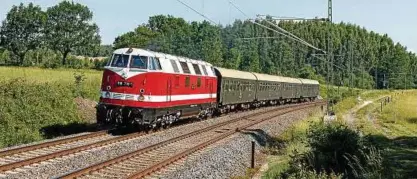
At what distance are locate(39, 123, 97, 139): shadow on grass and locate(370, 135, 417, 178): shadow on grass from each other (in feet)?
42.4

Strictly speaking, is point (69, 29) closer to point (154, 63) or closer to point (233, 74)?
point (233, 74)

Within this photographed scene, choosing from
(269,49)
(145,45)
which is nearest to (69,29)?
(145,45)

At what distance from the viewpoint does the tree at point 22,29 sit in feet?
335

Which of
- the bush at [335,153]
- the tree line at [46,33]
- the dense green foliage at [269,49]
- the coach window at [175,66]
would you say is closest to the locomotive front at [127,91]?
the coach window at [175,66]

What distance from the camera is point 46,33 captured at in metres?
107

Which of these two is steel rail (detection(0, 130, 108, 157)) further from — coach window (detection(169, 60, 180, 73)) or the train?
coach window (detection(169, 60, 180, 73))

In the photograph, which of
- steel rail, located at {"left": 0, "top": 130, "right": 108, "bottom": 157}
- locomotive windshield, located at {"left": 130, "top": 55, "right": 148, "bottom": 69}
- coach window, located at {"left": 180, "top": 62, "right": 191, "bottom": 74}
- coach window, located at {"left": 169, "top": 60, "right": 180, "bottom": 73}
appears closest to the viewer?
steel rail, located at {"left": 0, "top": 130, "right": 108, "bottom": 157}

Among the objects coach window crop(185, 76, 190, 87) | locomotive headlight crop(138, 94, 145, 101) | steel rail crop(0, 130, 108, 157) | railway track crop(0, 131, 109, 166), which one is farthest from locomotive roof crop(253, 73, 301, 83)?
railway track crop(0, 131, 109, 166)

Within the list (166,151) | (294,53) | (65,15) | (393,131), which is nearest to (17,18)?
(65,15)

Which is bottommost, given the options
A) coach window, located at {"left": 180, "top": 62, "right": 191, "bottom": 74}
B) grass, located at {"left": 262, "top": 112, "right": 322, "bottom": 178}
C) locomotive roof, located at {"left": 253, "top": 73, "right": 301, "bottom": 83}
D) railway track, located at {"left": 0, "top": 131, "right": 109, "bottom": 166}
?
grass, located at {"left": 262, "top": 112, "right": 322, "bottom": 178}

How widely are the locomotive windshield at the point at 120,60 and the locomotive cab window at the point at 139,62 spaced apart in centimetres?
27

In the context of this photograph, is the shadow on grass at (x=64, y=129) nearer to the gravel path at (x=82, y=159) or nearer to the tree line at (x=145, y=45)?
the gravel path at (x=82, y=159)

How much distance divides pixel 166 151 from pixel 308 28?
152909 mm

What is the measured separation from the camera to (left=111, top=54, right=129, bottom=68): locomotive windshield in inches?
830
